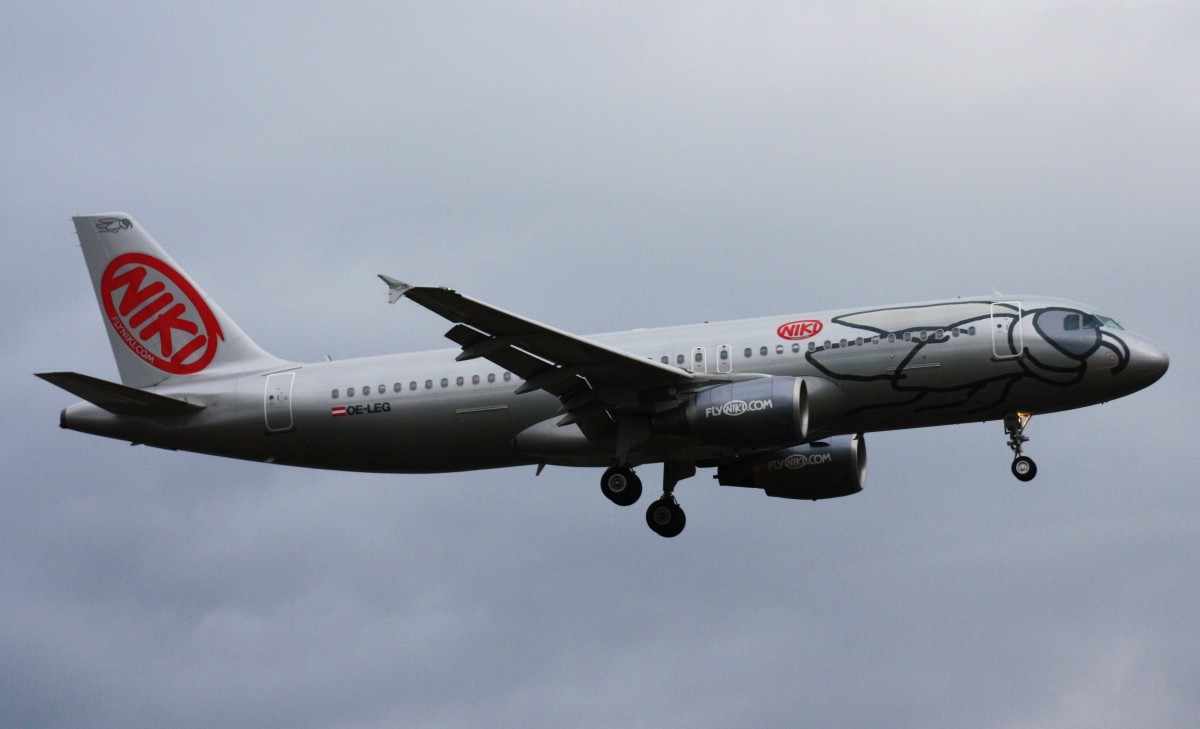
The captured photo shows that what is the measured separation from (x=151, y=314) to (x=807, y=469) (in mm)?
17192

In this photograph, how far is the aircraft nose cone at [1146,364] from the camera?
34.2 m

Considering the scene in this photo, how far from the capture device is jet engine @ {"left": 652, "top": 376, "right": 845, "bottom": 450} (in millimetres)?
33094

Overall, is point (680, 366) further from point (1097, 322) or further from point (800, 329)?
point (1097, 322)

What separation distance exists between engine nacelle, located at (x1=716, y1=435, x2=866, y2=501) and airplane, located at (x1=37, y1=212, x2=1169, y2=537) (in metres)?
0.05

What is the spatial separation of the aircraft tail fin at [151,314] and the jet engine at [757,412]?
458 inches

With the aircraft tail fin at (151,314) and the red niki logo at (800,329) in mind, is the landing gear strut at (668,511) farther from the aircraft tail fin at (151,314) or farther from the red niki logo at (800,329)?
the aircraft tail fin at (151,314)

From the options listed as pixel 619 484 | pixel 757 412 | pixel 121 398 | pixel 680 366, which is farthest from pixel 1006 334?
pixel 121 398

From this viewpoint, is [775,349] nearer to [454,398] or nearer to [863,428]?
[863,428]

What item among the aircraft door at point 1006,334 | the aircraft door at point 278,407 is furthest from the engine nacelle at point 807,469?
the aircraft door at point 278,407

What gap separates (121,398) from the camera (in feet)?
124

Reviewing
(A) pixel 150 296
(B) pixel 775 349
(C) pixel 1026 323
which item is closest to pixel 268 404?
(A) pixel 150 296

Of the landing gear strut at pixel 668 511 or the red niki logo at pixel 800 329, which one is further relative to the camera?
the landing gear strut at pixel 668 511

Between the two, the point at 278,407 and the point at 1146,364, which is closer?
the point at 1146,364

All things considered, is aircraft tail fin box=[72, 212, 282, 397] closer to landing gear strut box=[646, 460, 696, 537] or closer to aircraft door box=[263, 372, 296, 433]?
aircraft door box=[263, 372, 296, 433]
